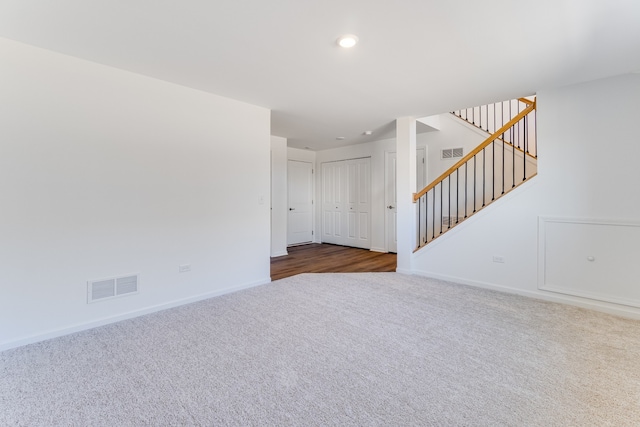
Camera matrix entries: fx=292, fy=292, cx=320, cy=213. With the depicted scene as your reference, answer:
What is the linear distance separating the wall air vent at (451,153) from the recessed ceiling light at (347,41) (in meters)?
3.59

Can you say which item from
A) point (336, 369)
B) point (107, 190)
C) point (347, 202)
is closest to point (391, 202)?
point (347, 202)

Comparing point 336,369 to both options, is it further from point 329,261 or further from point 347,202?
point 347,202

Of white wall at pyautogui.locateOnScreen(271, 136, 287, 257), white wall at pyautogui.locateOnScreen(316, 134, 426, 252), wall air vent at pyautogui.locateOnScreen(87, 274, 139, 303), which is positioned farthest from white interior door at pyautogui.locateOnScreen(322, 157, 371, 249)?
wall air vent at pyautogui.locateOnScreen(87, 274, 139, 303)

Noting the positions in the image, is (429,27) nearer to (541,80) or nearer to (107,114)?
(541,80)

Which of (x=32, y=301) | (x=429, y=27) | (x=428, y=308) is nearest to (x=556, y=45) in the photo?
(x=429, y=27)

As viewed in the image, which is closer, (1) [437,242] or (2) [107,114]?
(2) [107,114]

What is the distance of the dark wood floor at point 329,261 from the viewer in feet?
15.2

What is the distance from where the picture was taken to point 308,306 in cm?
309

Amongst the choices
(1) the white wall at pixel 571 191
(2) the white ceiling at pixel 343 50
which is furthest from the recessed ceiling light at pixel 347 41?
(1) the white wall at pixel 571 191

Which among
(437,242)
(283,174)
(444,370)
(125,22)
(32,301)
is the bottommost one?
(444,370)

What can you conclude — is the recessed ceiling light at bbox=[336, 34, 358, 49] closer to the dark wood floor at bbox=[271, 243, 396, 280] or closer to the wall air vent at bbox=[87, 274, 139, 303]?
the wall air vent at bbox=[87, 274, 139, 303]

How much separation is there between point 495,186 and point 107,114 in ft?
16.7

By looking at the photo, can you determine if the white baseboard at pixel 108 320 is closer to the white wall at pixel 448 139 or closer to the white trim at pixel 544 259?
the white trim at pixel 544 259

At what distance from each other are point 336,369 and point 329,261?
3330 mm
